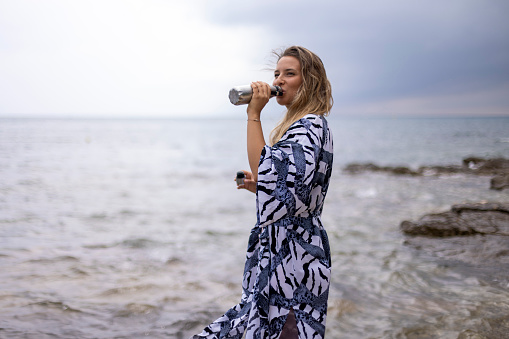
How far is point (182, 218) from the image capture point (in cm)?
959

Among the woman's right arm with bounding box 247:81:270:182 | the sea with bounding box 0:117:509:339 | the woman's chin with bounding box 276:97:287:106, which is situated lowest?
the sea with bounding box 0:117:509:339

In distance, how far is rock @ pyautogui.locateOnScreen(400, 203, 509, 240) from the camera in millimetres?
7461

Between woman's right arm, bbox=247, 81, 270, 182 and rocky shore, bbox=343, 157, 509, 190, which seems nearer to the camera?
woman's right arm, bbox=247, 81, 270, 182

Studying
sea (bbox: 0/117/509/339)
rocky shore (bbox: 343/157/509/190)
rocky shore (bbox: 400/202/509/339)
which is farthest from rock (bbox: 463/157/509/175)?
rocky shore (bbox: 400/202/509/339)

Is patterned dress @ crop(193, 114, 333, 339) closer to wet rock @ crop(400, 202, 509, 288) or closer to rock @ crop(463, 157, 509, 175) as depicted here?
wet rock @ crop(400, 202, 509, 288)

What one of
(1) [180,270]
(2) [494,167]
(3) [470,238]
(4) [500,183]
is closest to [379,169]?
(2) [494,167]

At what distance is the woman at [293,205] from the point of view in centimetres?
179

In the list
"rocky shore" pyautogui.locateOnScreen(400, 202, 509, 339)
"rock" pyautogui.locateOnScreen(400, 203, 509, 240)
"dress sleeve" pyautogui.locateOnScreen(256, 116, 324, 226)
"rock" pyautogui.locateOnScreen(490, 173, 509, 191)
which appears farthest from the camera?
"rock" pyautogui.locateOnScreen(490, 173, 509, 191)

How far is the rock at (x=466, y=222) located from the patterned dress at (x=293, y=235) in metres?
6.36

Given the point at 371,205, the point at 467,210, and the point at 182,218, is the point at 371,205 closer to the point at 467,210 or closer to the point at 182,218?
the point at 467,210

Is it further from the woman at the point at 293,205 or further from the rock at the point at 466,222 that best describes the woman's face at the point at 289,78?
the rock at the point at 466,222

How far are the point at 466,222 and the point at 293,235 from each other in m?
6.98

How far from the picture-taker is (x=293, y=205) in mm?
1793

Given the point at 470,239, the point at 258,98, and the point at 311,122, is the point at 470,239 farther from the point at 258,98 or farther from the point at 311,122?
the point at 258,98
